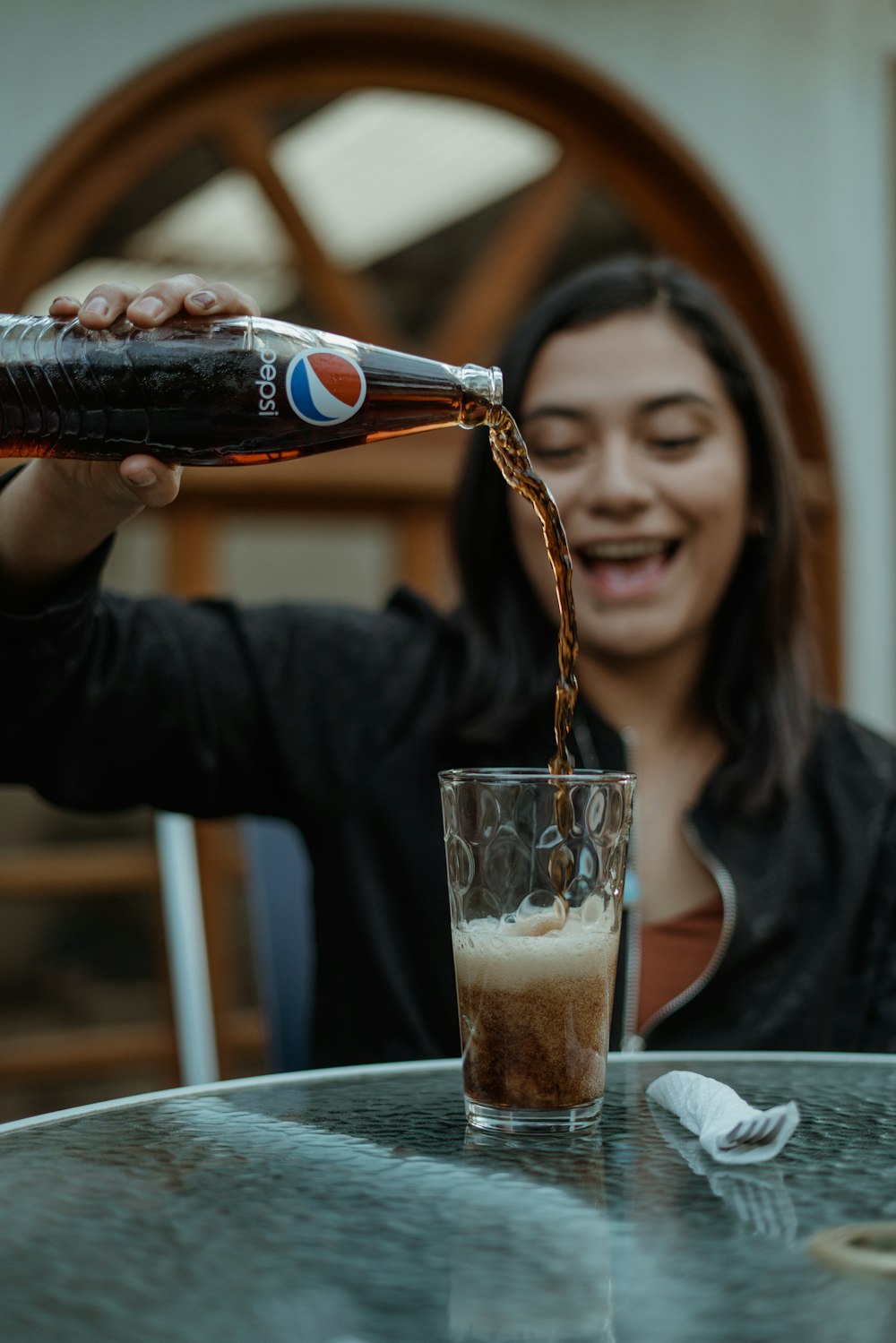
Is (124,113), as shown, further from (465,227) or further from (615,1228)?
(615,1228)

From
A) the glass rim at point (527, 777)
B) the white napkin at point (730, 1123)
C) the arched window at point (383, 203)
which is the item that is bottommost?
the white napkin at point (730, 1123)

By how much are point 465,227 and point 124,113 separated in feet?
2.66

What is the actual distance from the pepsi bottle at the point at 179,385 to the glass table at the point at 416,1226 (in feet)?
1.31

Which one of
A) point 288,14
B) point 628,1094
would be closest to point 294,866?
point 628,1094

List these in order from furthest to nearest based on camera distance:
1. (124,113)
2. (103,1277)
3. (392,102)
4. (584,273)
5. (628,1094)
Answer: (392,102)
(124,113)
(584,273)
(628,1094)
(103,1277)

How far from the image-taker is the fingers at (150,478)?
0.93 m

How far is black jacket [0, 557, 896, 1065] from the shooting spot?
132 cm

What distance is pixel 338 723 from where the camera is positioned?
1449 millimetres

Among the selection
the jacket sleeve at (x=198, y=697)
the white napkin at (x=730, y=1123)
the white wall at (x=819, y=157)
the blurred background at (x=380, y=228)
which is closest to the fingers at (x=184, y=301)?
the jacket sleeve at (x=198, y=697)

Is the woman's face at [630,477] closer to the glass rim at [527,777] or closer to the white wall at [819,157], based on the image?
the glass rim at [527,777]

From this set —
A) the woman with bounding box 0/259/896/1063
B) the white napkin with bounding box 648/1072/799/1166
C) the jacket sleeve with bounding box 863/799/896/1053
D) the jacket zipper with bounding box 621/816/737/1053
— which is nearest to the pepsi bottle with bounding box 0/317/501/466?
the woman with bounding box 0/259/896/1063

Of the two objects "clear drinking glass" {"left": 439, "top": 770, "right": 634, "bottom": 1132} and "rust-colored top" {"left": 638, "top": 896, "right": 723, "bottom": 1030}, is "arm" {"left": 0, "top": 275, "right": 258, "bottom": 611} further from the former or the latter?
"rust-colored top" {"left": 638, "top": 896, "right": 723, "bottom": 1030}

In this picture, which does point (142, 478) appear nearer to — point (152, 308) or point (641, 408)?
point (152, 308)

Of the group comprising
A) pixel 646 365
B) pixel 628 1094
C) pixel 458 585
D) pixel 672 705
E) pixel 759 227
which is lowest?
pixel 628 1094
